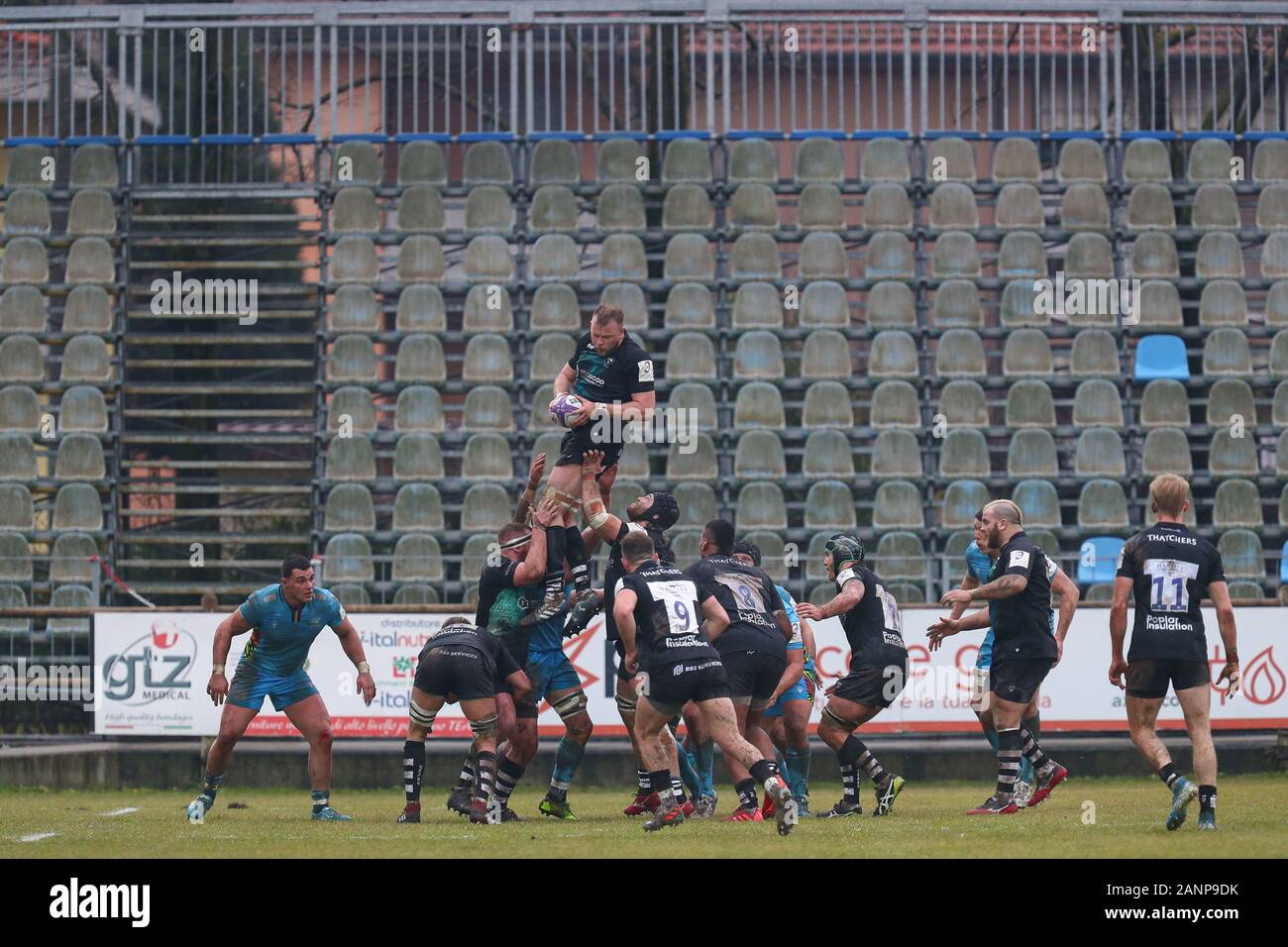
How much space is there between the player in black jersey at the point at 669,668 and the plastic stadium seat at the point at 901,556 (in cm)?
912

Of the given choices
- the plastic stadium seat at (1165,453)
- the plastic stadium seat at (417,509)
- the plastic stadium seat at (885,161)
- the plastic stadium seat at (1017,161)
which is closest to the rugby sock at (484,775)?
the plastic stadium seat at (417,509)

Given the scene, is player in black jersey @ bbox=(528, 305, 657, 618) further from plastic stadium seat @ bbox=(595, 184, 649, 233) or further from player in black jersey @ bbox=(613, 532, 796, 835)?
plastic stadium seat @ bbox=(595, 184, 649, 233)

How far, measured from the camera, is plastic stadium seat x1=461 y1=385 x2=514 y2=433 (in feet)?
73.1

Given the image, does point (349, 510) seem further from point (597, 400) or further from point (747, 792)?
point (747, 792)

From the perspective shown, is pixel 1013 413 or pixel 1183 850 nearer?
pixel 1183 850

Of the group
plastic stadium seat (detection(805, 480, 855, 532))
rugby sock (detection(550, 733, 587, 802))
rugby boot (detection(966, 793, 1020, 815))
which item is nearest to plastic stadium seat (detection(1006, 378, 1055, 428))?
plastic stadium seat (detection(805, 480, 855, 532))

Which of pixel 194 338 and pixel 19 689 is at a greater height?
pixel 194 338

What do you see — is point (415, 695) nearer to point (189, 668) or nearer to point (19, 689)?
point (189, 668)

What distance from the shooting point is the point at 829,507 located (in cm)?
2162

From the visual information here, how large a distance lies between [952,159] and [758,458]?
550 cm

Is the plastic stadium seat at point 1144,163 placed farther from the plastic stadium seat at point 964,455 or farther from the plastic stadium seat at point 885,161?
the plastic stadium seat at point 964,455
